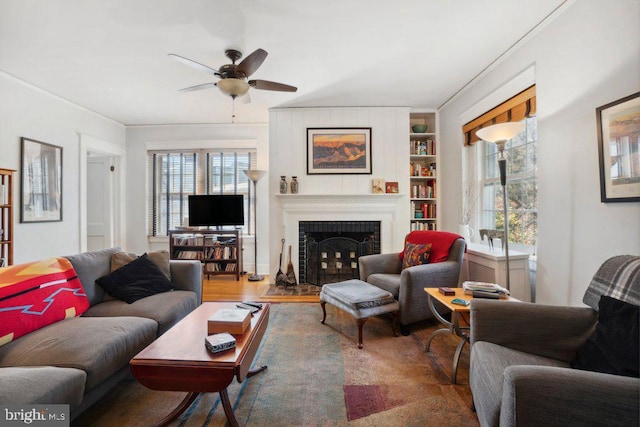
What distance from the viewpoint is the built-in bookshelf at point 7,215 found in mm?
2895

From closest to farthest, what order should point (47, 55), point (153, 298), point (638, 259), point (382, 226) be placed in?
1. point (638, 259)
2. point (153, 298)
3. point (47, 55)
4. point (382, 226)

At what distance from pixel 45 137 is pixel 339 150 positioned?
3763 mm

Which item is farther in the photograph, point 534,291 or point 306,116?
point 306,116

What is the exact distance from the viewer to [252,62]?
7.34 feet

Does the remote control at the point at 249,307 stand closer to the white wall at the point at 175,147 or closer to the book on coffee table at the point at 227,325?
the book on coffee table at the point at 227,325

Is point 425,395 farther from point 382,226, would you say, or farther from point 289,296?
point 382,226

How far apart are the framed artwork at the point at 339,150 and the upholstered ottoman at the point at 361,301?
1.95 m

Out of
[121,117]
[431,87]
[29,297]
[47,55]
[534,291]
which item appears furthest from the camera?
[121,117]

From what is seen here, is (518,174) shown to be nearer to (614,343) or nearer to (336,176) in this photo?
(614,343)

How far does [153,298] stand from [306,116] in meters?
3.01

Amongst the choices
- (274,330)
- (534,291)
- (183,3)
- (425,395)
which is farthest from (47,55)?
(534,291)

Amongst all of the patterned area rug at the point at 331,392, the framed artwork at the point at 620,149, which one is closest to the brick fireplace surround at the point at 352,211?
the patterned area rug at the point at 331,392

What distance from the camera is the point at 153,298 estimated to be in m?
2.19

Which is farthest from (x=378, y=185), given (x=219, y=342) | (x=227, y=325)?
(x=219, y=342)
